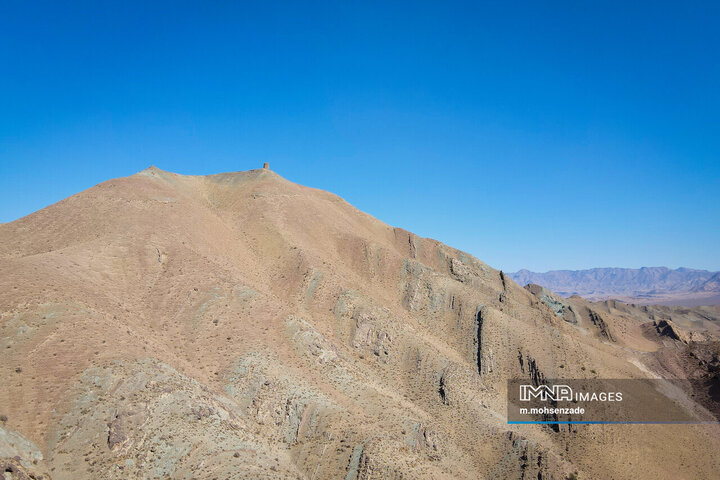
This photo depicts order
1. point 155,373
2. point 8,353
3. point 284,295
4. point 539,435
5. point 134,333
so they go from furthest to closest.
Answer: point 284,295 → point 539,435 → point 134,333 → point 155,373 → point 8,353

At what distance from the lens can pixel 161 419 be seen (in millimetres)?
26453

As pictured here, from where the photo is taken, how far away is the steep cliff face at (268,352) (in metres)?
25.5

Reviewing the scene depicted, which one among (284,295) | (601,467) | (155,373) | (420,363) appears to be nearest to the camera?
(155,373)

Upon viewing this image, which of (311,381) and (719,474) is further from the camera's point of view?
(719,474)

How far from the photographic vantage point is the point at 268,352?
127ft

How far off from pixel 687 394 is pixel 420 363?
4078 centimetres

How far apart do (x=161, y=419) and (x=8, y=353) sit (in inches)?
450

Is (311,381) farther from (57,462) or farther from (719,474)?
(719,474)

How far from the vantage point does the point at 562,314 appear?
87.2 metres

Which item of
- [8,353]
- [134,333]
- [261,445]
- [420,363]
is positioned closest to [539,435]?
[420,363]

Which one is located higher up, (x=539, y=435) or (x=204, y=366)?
(x=539, y=435)

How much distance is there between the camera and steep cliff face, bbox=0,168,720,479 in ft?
83.8

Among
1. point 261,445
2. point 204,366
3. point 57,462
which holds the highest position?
point 204,366

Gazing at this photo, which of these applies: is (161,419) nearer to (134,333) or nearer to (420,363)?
(134,333)
